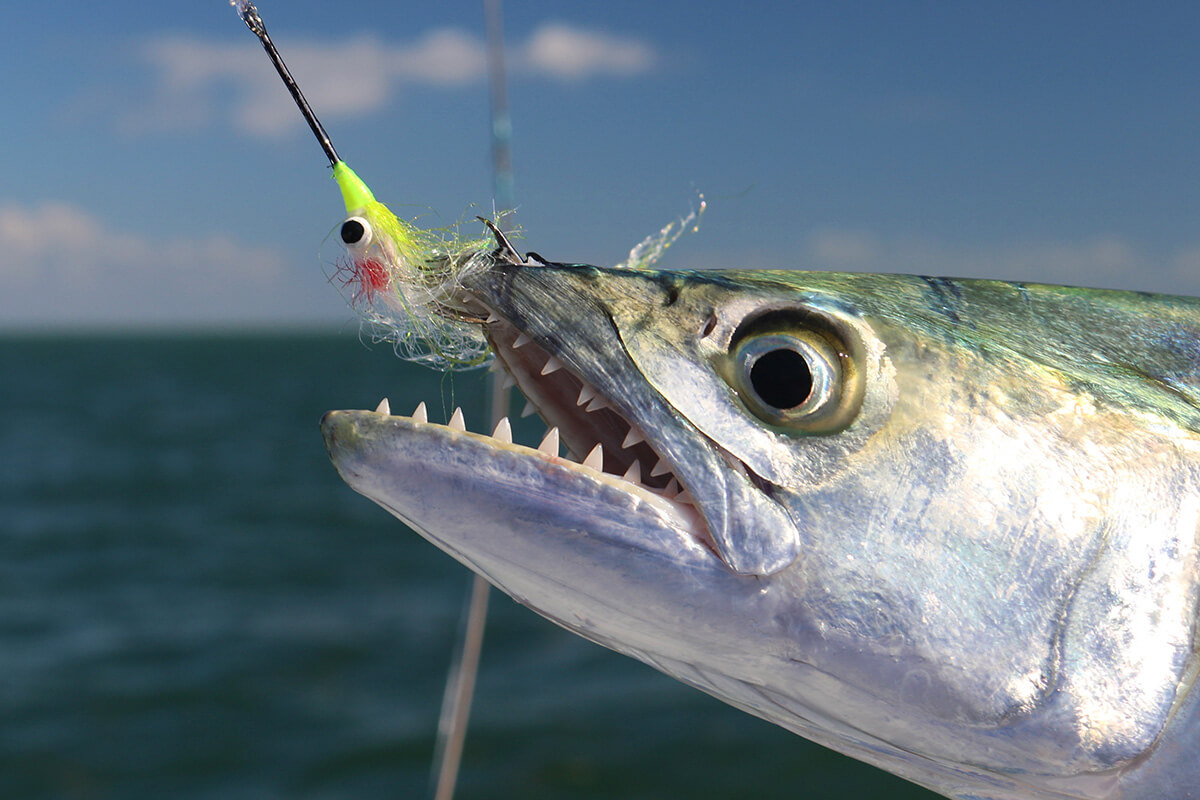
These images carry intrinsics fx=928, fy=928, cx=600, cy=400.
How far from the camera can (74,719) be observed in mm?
9977

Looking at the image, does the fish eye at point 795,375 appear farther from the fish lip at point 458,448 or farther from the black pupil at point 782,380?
the fish lip at point 458,448

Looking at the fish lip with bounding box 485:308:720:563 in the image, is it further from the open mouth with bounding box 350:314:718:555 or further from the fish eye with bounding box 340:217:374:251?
the fish eye with bounding box 340:217:374:251

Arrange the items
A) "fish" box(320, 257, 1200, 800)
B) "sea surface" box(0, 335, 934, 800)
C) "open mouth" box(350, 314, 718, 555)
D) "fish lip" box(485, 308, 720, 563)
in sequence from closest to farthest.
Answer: "fish" box(320, 257, 1200, 800) < "open mouth" box(350, 314, 718, 555) < "fish lip" box(485, 308, 720, 563) < "sea surface" box(0, 335, 934, 800)

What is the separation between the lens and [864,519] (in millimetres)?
1039

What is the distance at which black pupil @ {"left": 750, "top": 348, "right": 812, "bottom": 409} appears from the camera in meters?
→ 1.08

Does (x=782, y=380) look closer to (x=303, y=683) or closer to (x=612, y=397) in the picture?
(x=612, y=397)

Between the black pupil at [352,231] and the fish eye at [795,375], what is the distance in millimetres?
555

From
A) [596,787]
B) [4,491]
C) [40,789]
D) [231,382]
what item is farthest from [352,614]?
[231,382]

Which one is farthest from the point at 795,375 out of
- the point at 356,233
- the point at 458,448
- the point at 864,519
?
the point at 356,233

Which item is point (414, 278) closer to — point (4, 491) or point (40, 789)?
point (40, 789)

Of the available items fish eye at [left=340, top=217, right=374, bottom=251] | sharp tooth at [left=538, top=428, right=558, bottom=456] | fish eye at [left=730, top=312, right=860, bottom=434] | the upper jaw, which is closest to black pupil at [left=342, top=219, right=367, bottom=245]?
fish eye at [left=340, top=217, right=374, bottom=251]

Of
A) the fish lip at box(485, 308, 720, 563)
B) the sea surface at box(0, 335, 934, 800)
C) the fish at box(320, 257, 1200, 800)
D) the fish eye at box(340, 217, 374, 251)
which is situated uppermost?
the sea surface at box(0, 335, 934, 800)

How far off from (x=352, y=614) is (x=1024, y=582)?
1330cm

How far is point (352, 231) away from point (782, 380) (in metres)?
0.64
